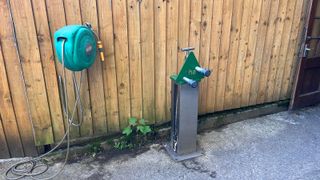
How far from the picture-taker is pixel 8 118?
8.98 feet

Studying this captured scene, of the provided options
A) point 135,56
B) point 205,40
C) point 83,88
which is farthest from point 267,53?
point 83,88

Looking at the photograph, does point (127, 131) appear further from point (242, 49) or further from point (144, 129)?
point (242, 49)

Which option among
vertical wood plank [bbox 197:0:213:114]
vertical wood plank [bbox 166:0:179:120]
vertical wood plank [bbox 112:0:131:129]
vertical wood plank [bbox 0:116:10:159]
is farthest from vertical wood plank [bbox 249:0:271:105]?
vertical wood plank [bbox 0:116:10:159]

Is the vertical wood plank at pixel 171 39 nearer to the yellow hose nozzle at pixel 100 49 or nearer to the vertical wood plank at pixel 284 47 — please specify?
the yellow hose nozzle at pixel 100 49

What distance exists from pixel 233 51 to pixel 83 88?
181 cm

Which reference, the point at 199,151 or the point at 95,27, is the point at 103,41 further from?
the point at 199,151

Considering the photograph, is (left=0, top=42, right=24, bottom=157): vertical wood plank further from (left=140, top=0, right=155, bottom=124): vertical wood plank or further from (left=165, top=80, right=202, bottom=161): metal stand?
(left=165, top=80, right=202, bottom=161): metal stand

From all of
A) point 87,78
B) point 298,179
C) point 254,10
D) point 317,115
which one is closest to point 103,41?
point 87,78

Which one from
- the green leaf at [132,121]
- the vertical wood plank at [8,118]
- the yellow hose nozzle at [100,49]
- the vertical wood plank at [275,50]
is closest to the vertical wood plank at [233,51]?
the vertical wood plank at [275,50]

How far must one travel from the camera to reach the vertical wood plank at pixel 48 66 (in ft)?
8.13

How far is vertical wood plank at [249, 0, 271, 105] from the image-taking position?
3.38 m

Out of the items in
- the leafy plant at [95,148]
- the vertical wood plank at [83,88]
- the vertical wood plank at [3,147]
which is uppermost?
the vertical wood plank at [83,88]

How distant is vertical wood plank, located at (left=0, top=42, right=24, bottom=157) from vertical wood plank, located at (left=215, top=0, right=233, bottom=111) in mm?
2290

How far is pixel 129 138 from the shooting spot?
3172 millimetres
